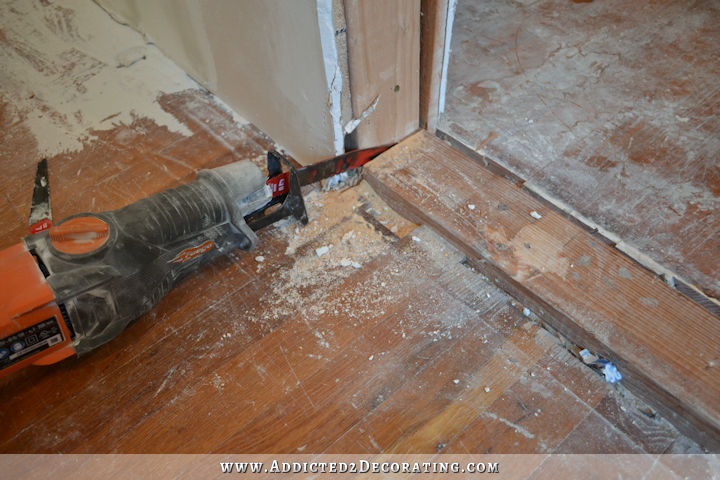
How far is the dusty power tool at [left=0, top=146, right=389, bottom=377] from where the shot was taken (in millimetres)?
1039

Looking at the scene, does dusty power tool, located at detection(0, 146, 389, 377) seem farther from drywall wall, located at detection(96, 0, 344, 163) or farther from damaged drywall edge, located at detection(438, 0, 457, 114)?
damaged drywall edge, located at detection(438, 0, 457, 114)

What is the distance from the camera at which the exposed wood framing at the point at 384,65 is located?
1184 millimetres

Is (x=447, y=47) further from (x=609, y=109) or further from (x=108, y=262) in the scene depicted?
(x=108, y=262)

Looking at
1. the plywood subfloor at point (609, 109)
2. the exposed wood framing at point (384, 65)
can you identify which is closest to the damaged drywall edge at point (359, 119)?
the exposed wood framing at point (384, 65)

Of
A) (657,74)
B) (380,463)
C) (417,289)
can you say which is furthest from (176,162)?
(657,74)

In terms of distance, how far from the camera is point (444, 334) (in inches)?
46.6

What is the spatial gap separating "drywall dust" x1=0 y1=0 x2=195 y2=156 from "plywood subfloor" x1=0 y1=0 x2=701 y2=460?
0.52 metres

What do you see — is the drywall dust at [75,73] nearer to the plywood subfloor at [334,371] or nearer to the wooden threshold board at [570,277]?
the plywood subfloor at [334,371]

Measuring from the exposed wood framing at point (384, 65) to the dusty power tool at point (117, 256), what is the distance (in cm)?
20

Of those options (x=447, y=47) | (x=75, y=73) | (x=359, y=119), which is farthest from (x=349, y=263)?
(x=75, y=73)

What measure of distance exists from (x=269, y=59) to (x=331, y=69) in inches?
10.8

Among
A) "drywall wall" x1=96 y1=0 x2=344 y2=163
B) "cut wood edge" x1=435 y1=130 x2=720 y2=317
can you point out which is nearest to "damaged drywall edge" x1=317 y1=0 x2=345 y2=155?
"drywall wall" x1=96 y1=0 x2=344 y2=163

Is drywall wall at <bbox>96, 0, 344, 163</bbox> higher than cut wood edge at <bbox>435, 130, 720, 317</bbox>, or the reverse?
drywall wall at <bbox>96, 0, 344, 163</bbox>

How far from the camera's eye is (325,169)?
1.38 metres
